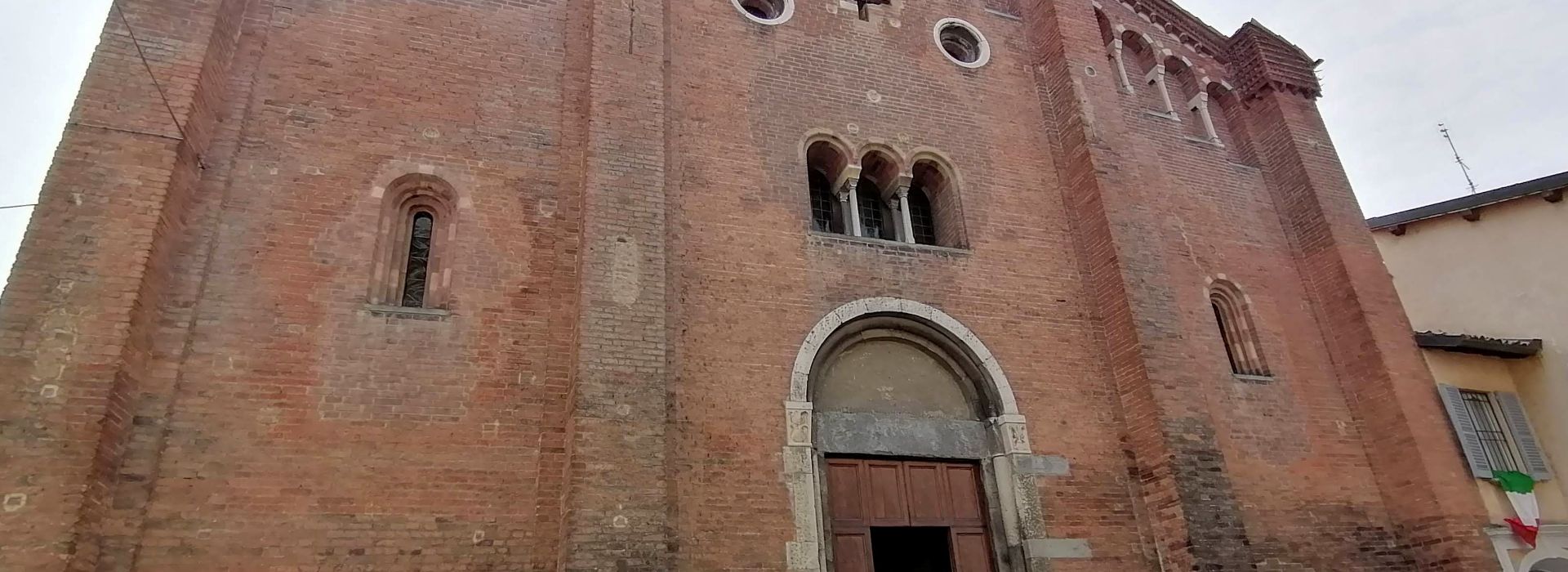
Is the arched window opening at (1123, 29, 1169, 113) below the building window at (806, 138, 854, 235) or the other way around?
the other way around

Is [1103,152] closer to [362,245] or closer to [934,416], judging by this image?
[934,416]

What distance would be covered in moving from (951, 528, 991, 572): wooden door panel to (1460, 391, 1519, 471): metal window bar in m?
6.96

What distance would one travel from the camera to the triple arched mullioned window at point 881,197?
10.7 metres

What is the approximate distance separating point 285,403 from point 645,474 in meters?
2.93

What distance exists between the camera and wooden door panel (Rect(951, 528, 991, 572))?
8914 millimetres

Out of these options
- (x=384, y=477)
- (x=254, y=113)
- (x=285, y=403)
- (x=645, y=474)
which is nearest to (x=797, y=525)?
(x=645, y=474)

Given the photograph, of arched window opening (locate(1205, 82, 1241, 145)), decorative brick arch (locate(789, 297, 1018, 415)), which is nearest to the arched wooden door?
decorative brick arch (locate(789, 297, 1018, 415))

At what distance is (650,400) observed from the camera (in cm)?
776

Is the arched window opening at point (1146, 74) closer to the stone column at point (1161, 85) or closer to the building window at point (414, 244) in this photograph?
the stone column at point (1161, 85)

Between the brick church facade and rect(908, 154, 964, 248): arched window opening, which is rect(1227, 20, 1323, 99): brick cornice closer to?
the brick church facade

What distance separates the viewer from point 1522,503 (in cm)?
1102

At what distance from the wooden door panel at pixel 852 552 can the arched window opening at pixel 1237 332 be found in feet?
17.8

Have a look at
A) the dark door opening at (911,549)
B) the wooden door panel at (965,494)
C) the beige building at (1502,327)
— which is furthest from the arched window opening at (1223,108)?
the dark door opening at (911,549)

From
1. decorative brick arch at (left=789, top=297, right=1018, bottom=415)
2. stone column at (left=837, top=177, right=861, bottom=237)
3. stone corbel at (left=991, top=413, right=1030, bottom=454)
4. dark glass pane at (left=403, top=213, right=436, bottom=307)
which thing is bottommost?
stone corbel at (left=991, top=413, right=1030, bottom=454)
